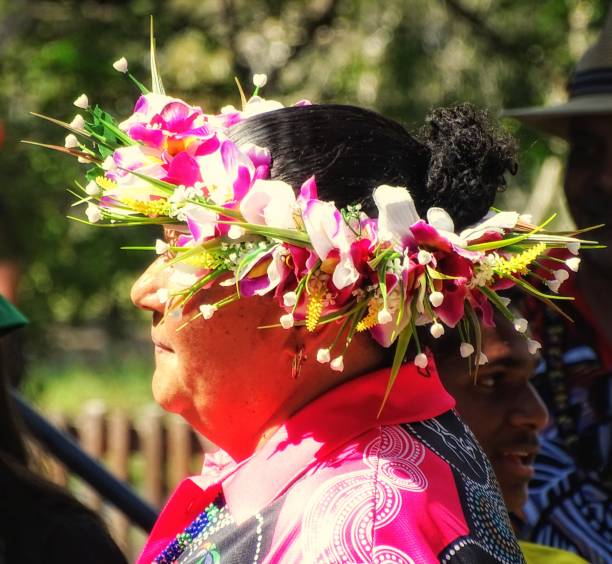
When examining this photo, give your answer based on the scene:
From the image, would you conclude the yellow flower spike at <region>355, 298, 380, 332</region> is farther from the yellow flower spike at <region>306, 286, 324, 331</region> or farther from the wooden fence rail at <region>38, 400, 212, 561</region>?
the wooden fence rail at <region>38, 400, 212, 561</region>

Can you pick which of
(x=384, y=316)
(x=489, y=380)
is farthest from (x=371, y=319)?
(x=489, y=380)

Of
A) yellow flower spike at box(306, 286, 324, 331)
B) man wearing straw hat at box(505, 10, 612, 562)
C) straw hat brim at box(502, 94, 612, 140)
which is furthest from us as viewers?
straw hat brim at box(502, 94, 612, 140)

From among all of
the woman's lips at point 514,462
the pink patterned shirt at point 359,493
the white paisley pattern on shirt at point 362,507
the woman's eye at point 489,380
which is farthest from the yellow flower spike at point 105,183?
the woman's lips at point 514,462

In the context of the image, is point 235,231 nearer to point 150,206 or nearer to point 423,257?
point 150,206

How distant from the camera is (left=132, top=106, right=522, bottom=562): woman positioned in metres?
1.88

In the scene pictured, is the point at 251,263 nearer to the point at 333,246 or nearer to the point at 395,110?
the point at 333,246

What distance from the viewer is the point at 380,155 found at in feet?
6.66

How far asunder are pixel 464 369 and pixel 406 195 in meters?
0.96

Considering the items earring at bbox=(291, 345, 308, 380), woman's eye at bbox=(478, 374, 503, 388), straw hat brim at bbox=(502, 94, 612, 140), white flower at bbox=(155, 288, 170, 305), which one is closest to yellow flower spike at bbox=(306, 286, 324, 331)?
earring at bbox=(291, 345, 308, 380)

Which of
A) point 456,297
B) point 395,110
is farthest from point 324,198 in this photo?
point 395,110

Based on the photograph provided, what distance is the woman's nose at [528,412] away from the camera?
279cm

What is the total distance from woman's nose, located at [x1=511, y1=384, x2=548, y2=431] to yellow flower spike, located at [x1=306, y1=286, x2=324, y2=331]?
1056mm

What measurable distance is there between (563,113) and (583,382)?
0.89 meters

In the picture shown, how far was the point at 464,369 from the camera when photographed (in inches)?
108
